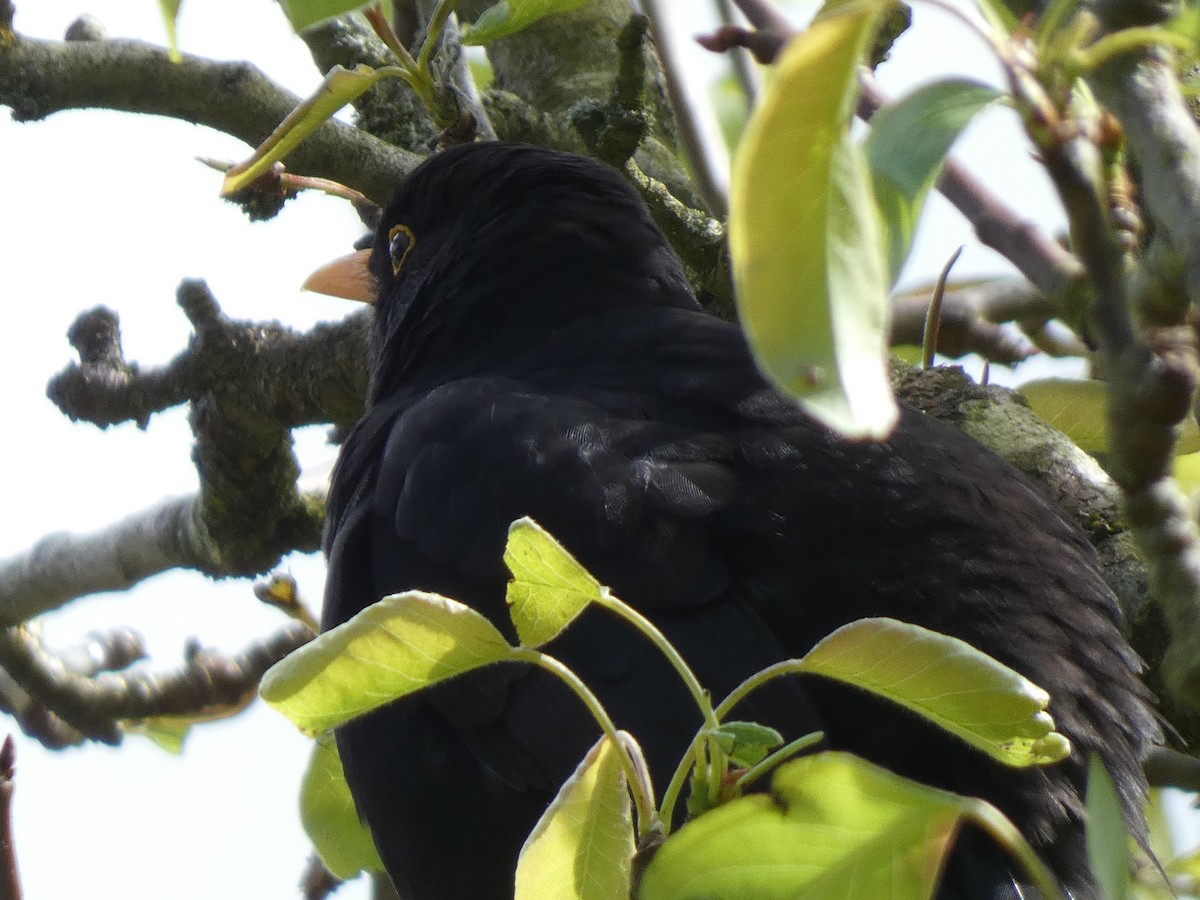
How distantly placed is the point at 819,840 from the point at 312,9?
878 mm

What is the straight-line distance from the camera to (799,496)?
2348 millimetres

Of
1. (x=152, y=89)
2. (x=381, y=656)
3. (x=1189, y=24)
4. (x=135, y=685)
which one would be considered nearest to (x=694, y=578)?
(x=381, y=656)

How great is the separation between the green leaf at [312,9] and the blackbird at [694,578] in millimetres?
1133

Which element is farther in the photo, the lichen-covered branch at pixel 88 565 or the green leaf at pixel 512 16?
the lichen-covered branch at pixel 88 565

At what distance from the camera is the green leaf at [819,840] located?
1.06 meters

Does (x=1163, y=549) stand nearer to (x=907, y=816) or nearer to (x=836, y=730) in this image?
(x=907, y=816)

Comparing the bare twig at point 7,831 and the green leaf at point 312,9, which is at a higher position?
the green leaf at point 312,9

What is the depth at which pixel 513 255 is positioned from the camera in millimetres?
3449

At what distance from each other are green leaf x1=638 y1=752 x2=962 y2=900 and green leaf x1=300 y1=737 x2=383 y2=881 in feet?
5.30

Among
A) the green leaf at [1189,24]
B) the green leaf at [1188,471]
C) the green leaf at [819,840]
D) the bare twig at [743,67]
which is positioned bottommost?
the green leaf at [1188,471]

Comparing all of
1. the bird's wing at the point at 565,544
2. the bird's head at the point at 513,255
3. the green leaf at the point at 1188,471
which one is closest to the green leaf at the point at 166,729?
the bird's head at the point at 513,255

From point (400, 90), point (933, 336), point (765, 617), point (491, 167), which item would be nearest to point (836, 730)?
point (765, 617)

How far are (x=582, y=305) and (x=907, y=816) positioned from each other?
7.72ft

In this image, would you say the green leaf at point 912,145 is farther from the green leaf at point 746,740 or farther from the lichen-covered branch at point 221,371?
the lichen-covered branch at point 221,371
